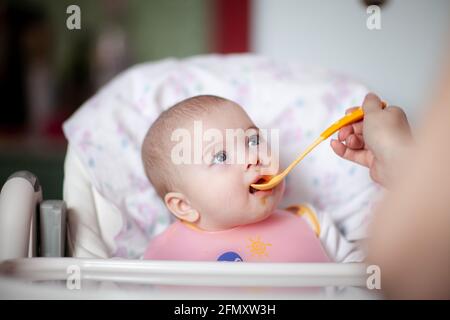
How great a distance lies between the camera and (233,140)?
67 cm

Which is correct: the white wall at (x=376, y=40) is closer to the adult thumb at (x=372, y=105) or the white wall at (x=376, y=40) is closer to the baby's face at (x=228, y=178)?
the adult thumb at (x=372, y=105)

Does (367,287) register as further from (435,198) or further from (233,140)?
(233,140)

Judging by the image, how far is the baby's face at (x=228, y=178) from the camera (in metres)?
0.66

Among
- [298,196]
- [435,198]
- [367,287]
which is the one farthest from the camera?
[298,196]

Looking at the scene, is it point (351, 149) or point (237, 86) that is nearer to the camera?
point (351, 149)

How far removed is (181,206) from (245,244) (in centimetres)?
10

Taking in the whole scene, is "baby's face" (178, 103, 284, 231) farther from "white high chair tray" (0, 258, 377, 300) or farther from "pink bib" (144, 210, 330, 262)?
"white high chair tray" (0, 258, 377, 300)

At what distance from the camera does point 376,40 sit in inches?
41.9

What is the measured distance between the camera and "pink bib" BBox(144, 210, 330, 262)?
0.69m

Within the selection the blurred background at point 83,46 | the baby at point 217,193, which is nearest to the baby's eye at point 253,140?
the baby at point 217,193

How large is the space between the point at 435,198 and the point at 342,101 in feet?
1.65

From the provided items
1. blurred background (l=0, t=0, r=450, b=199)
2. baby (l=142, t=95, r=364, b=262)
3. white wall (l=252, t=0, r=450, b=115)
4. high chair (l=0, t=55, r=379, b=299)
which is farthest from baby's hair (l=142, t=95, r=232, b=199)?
blurred background (l=0, t=0, r=450, b=199)
